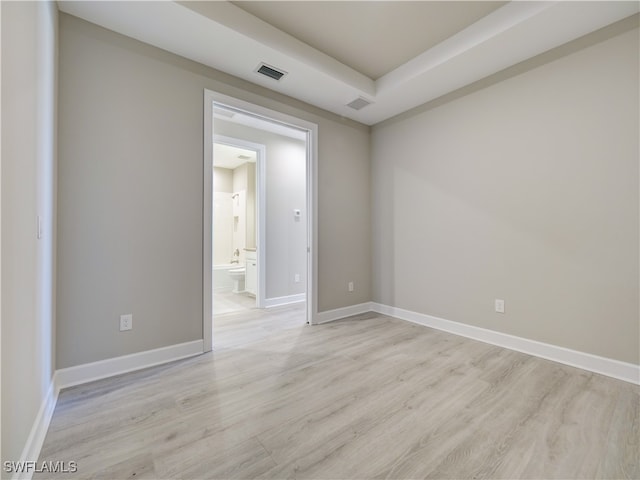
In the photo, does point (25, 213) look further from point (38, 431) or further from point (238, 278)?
point (238, 278)

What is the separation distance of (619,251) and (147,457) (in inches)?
128

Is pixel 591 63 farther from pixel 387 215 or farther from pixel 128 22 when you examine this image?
pixel 128 22

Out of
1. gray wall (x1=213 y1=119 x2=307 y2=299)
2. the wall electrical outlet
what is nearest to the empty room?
the wall electrical outlet

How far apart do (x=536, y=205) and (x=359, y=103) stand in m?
2.09

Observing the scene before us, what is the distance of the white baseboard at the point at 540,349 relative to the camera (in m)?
2.06

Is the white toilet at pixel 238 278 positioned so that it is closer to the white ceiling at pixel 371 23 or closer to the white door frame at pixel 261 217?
the white door frame at pixel 261 217

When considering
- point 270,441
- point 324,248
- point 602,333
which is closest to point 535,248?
point 602,333

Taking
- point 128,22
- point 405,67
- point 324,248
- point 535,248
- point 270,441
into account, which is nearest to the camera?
point 270,441

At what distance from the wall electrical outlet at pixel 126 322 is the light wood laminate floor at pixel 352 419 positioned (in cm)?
35

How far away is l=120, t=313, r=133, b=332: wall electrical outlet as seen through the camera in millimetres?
2172

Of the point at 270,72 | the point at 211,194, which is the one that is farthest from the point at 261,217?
the point at 270,72

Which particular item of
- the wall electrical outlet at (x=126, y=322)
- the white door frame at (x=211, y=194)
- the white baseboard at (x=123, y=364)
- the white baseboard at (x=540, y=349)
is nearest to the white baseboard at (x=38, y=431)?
the white baseboard at (x=123, y=364)

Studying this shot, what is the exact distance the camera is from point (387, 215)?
379 centimetres

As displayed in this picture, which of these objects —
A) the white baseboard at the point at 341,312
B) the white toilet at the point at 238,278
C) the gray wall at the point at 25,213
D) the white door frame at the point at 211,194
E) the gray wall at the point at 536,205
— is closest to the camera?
the gray wall at the point at 25,213
